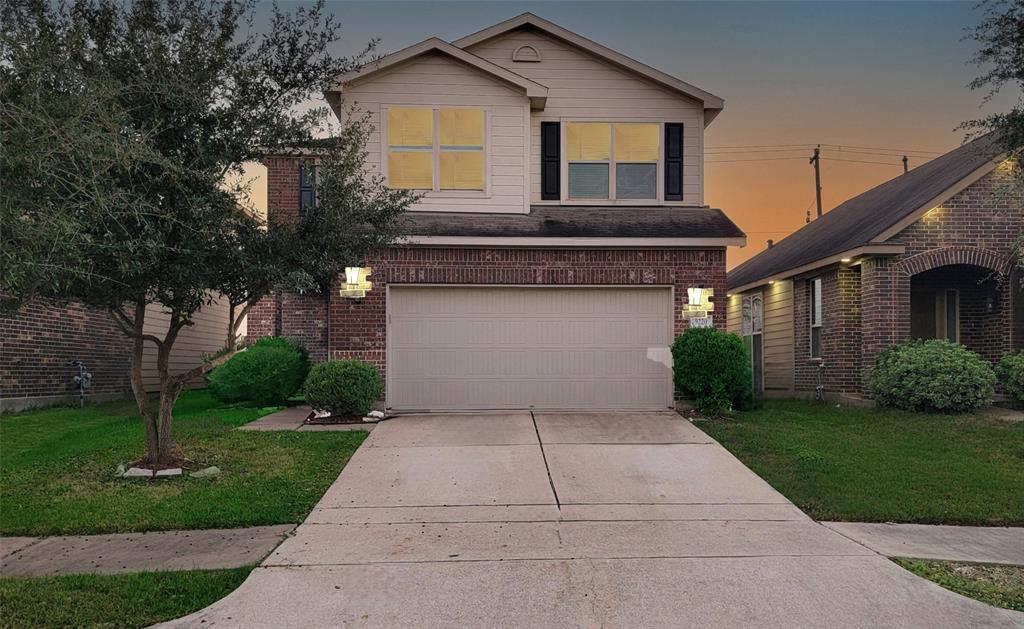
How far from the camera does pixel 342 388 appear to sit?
11672mm

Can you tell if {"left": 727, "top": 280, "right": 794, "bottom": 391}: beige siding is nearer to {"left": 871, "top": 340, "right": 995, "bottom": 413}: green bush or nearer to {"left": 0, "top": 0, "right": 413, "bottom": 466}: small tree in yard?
{"left": 871, "top": 340, "right": 995, "bottom": 413}: green bush

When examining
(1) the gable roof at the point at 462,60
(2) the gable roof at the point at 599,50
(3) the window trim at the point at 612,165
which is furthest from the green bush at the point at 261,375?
(2) the gable roof at the point at 599,50

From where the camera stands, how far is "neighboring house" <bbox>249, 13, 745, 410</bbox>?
1292 cm

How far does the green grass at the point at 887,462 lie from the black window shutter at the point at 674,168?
4.19m

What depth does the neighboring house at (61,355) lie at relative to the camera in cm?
1378

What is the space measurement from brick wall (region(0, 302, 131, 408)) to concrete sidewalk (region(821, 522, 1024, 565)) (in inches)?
481

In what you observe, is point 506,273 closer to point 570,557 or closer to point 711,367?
point 711,367

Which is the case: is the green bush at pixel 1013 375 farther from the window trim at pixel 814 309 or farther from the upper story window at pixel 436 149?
the upper story window at pixel 436 149

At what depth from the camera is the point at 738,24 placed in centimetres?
1620

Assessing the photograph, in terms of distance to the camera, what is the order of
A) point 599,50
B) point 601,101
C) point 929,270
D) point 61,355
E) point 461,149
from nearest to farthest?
1. point 461,149
2. point 599,50
3. point 601,101
4. point 929,270
5. point 61,355

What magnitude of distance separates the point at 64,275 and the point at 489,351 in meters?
7.57

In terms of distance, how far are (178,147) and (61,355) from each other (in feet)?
31.4

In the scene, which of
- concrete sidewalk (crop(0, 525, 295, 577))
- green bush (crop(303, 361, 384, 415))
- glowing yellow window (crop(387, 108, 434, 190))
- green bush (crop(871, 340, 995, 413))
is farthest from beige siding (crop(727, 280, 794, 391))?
concrete sidewalk (crop(0, 525, 295, 577))

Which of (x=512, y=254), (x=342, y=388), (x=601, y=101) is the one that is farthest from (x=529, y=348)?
(x=601, y=101)
